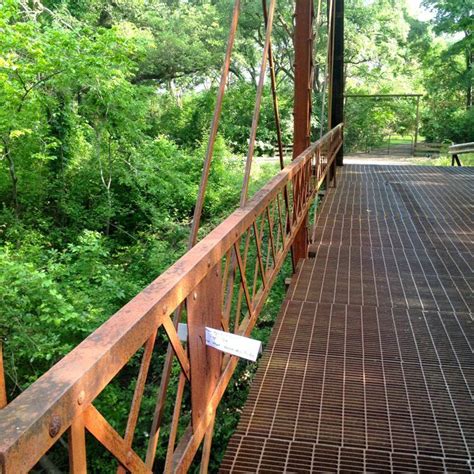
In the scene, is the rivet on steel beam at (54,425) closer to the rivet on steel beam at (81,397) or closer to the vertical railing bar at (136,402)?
the rivet on steel beam at (81,397)

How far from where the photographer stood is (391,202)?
344 inches

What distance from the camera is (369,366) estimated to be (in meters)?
3.31

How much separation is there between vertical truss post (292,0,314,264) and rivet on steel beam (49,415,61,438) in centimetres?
382

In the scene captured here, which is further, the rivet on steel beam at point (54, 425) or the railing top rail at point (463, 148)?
the railing top rail at point (463, 148)

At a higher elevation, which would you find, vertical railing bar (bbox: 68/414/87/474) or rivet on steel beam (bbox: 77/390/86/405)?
rivet on steel beam (bbox: 77/390/86/405)

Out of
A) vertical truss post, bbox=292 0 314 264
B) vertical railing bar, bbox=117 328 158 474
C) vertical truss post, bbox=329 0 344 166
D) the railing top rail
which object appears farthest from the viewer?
the railing top rail

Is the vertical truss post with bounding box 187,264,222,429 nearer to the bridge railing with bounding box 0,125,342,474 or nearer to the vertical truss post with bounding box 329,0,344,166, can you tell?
the bridge railing with bounding box 0,125,342,474

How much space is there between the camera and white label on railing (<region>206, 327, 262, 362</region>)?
167 centimetres

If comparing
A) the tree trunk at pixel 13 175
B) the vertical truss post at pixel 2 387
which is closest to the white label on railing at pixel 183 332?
the vertical truss post at pixel 2 387

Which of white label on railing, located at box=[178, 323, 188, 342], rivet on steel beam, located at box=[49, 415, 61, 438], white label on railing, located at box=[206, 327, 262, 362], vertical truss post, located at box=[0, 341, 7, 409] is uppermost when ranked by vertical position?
vertical truss post, located at box=[0, 341, 7, 409]

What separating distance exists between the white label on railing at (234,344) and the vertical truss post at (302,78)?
9.57 ft

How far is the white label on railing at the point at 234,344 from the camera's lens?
167 centimetres

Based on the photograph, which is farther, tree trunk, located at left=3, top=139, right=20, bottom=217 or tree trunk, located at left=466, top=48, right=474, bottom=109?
tree trunk, located at left=466, top=48, right=474, bottom=109

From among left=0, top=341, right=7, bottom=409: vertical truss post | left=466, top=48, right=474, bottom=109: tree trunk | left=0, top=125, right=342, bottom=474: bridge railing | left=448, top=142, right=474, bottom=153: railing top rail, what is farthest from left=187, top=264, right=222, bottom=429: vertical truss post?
left=466, top=48, right=474, bottom=109: tree trunk
